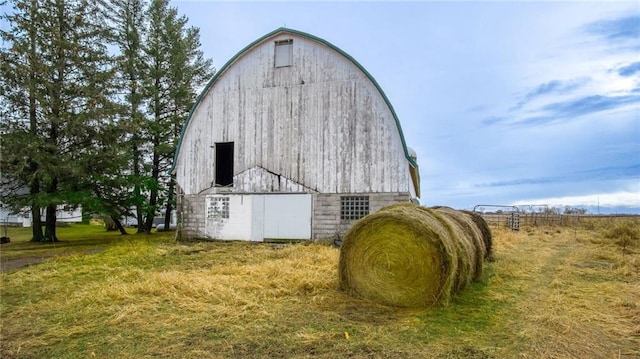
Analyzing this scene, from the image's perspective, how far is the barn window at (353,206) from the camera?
14.0 meters

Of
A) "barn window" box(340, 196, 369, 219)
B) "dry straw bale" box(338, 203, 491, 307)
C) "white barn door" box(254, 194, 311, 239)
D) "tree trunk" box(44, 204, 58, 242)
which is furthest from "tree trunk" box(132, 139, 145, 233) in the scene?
"dry straw bale" box(338, 203, 491, 307)

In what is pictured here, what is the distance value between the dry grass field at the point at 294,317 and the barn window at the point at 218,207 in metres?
6.75

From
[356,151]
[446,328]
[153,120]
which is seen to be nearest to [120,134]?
[153,120]

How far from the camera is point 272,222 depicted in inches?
587

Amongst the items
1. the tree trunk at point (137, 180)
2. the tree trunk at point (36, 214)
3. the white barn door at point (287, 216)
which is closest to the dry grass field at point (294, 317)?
the white barn door at point (287, 216)

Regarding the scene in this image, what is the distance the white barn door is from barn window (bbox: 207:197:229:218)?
1559 mm

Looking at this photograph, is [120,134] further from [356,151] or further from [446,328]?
[446,328]

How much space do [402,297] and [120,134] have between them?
14.9 m

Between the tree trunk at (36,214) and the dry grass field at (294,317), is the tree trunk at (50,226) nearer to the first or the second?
the tree trunk at (36,214)

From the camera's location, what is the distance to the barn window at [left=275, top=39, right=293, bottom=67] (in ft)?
49.8

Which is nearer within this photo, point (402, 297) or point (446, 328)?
point (446, 328)

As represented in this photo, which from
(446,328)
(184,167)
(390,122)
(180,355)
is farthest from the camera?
(184,167)

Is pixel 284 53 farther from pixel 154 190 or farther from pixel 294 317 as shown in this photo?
pixel 294 317

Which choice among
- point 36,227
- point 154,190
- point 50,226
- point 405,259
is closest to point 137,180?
point 154,190
